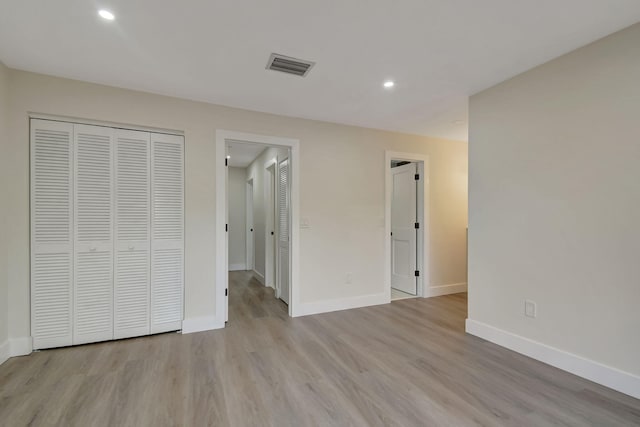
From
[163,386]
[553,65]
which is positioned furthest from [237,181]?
[553,65]

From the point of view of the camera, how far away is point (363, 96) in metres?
3.06

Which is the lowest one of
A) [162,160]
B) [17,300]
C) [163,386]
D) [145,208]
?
[163,386]

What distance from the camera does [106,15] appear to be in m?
1.86

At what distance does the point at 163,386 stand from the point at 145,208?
1691 millimetres

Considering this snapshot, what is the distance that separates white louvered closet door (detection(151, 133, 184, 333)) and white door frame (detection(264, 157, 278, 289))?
5.78ft

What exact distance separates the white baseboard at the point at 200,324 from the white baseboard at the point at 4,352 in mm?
1344

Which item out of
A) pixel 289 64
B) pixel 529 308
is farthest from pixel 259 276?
pixel 529 308

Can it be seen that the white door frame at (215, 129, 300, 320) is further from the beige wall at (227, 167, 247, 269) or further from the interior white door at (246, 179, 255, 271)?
the beige wall at (227, 167, 247, 269)

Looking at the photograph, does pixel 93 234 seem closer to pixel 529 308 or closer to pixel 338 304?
pixel 338 304

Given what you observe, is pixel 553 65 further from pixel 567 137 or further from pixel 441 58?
pixel 441 58

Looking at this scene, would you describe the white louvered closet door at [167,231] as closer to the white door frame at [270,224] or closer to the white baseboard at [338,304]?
the white baseboard at [338,304]

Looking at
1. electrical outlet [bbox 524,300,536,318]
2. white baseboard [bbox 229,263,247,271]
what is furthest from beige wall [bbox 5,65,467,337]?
white baseboard [bbox 229,263,247,271]

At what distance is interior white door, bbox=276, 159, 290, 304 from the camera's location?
403 centimetres

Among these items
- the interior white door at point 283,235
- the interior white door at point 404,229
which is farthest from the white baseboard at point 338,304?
the interior white door at point 404,229
